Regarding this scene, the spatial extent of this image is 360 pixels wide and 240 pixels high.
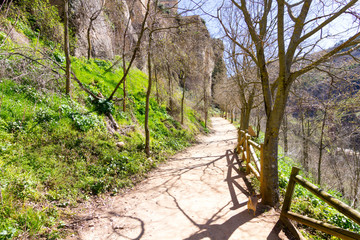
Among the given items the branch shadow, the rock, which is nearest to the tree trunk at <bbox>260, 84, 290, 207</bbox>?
the branch shadow

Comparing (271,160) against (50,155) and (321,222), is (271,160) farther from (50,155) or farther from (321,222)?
(50,155)

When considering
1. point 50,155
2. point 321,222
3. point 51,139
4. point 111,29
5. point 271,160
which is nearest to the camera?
point 321,222

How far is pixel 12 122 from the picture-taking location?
4.27 meters

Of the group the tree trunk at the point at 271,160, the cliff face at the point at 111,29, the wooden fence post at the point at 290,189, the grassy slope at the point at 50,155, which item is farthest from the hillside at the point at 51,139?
the wooden fence post at the point at 290,189

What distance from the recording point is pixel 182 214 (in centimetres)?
385

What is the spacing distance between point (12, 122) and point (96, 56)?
27.9ft

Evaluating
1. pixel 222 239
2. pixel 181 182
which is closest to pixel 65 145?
pixel 181 182

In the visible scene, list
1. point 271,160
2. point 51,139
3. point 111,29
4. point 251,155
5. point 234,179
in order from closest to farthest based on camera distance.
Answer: point 271,160 → point 51,139 → point 234,179 → point 251,155 → point 111,29

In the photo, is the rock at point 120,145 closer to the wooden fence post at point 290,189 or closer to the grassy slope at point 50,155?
the grassy slope at point 50,155

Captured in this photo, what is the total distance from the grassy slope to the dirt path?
580 millimetres

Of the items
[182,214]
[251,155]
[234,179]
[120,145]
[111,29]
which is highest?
[111,29]

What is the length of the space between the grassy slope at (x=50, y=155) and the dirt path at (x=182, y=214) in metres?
0.58

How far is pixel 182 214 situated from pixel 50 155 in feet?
11.1

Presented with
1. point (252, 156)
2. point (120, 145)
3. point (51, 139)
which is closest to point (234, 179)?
point (252, 156)
